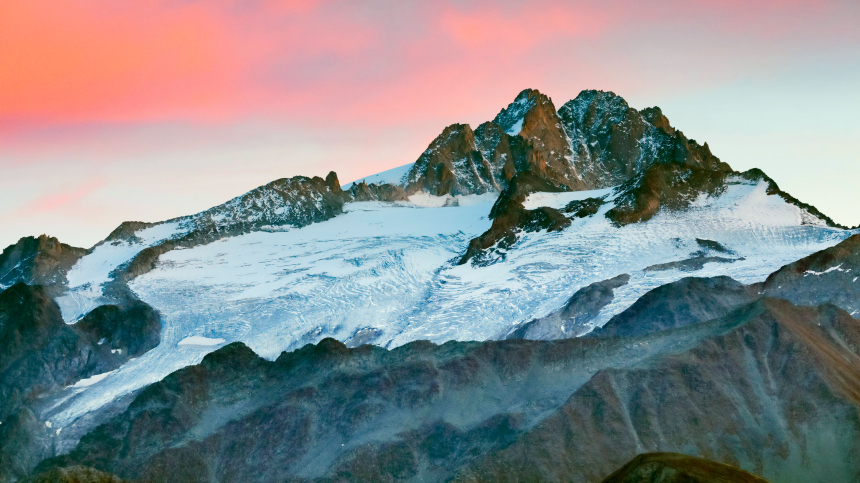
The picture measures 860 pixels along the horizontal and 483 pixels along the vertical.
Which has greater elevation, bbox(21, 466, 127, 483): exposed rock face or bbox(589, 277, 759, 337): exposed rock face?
bbox(21, 466, 127, 483): exposed rock face

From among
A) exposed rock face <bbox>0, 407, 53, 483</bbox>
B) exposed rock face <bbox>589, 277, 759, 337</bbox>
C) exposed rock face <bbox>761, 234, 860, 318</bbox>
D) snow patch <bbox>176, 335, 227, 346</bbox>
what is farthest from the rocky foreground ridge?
snow patch <bbox>176, 335, 227, 346</bbox>

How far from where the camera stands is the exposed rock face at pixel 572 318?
147m

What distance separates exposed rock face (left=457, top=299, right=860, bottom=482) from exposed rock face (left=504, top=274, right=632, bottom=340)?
30537 millimetres

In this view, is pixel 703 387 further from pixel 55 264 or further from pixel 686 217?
pixel 55 264

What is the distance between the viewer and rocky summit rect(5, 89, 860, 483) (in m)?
105

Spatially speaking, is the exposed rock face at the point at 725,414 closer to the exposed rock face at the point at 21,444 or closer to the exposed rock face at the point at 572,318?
the exposed rock face at the point at 572,318

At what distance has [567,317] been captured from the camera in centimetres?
15038

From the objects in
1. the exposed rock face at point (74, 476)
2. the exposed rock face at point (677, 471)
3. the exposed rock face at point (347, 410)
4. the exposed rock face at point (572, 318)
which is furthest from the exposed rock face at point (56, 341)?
the exposed rock face at point (677, 471)

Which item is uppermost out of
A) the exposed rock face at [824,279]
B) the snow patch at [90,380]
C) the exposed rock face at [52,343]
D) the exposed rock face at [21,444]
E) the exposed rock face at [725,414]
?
the exposed rock face at [52,343]

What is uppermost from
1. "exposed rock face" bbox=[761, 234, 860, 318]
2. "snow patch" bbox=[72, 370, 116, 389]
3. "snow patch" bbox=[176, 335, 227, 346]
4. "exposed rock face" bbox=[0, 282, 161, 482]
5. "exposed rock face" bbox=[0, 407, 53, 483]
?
"exposed rock face" bbox=[0, 282, 161, 482]

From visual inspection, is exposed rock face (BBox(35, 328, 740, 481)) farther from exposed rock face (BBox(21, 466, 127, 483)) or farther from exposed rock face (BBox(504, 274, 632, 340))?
exposed rock face (BBox(21, 466, 127, 483))

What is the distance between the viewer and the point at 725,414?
107312mm

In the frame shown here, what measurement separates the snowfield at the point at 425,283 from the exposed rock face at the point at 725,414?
1242 inches

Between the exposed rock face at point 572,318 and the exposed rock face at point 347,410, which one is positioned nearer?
the exposed rock face at point 347,410
